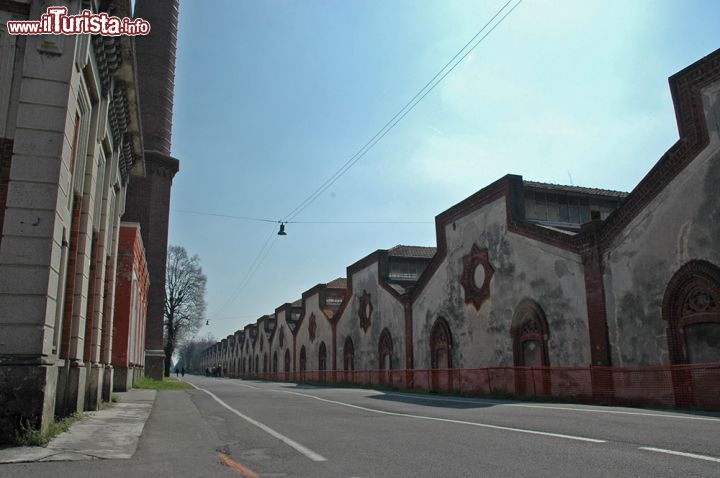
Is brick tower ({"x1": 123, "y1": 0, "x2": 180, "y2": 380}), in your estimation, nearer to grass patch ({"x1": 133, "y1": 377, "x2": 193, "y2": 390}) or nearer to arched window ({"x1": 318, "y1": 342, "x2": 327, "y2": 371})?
grass patch ({"x1": 133, "y1": 377, "x2": 193, "y2": 390})

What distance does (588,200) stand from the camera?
27984mm

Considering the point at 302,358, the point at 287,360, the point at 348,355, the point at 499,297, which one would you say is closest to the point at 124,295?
the point at 499,297

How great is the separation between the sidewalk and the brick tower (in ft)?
91.1

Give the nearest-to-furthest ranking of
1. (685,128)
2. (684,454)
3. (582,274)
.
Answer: (684,454) < (685,128) < (582,274)

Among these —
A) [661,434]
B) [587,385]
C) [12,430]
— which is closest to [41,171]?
[12,430]

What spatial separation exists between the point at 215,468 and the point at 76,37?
22.8 feet

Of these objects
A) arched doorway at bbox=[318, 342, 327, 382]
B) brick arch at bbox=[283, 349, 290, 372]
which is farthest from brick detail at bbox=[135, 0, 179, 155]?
brick arch at bbox=[283, 349, 290, 372]

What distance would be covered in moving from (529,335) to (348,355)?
21.5 m

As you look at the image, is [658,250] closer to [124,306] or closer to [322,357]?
[124,306]

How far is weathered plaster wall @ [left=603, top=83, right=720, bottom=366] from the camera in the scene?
1575 centimetres

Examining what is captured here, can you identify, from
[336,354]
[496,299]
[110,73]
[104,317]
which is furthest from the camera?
[336,354]

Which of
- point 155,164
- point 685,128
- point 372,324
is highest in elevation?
point 155,164

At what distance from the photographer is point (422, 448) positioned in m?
7.14

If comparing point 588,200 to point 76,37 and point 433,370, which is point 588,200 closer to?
point 433,370
